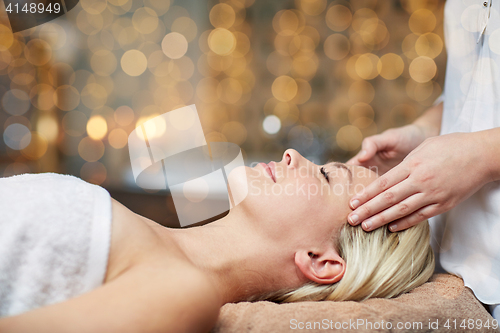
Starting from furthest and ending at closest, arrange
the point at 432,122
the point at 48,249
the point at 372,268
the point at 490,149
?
the point at 432,122, the point at 372,268, the point at 490,149, the point at 48,249

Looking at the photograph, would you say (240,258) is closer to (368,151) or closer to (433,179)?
(433,179)

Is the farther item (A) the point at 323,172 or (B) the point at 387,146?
(B) the point at 387,146

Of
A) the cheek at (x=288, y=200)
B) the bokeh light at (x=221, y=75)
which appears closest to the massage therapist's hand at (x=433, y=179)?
the cheek at (x=288, y=200)

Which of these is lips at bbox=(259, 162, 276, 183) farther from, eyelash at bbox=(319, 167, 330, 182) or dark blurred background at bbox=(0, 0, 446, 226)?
dark blurred background at bbox=(0, 0, 446, 226)

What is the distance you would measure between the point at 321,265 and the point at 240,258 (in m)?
0.22

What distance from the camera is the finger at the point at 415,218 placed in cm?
73

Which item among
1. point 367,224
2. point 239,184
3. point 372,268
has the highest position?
point 239,184

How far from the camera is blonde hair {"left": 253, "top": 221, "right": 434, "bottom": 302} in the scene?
778 mm

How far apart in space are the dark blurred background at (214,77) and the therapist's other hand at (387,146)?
3.08 ft

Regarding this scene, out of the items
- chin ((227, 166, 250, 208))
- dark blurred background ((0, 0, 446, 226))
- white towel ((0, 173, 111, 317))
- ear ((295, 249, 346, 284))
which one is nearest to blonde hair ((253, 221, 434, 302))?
ear ((295, 249, 346, 284))

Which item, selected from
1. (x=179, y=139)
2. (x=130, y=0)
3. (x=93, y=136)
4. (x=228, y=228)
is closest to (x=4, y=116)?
(x=93, y=136)

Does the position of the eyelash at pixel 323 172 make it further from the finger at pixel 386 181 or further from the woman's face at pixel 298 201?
the finger at pixel 386 181

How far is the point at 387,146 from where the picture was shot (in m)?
1.12

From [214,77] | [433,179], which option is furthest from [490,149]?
[214,77]
